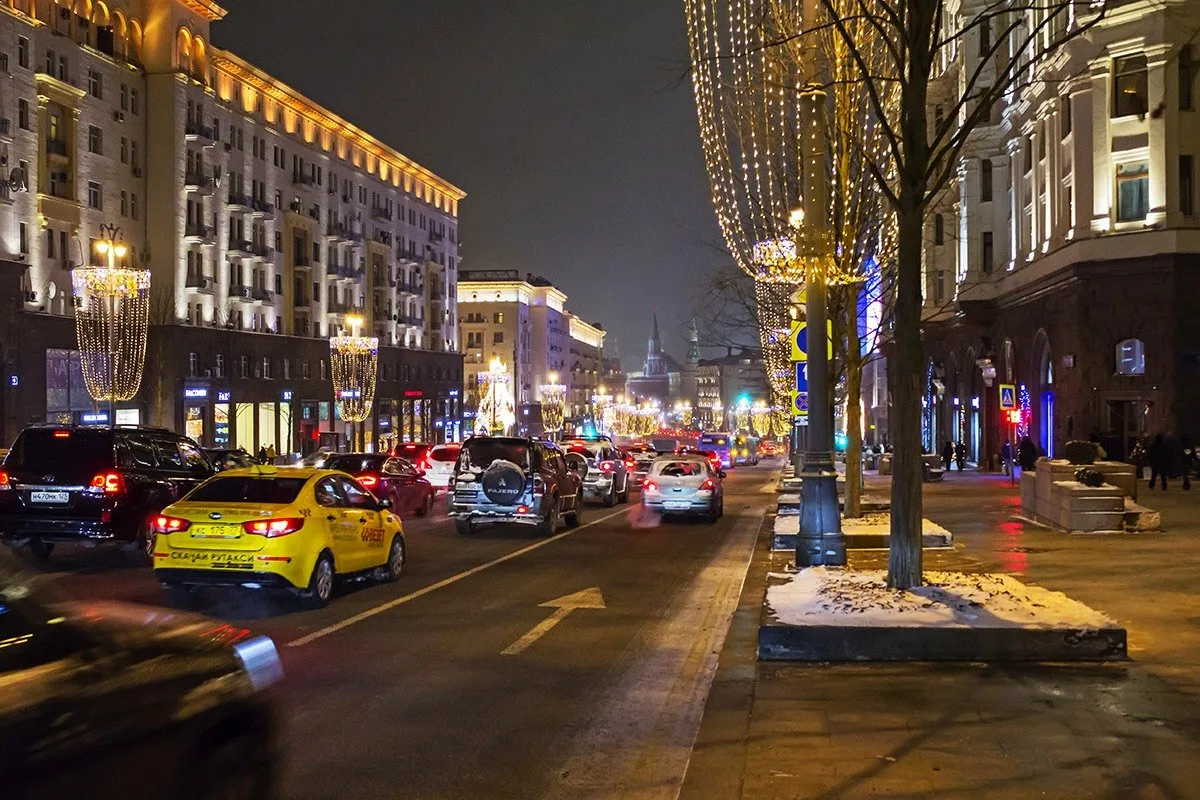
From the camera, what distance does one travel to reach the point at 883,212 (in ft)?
103

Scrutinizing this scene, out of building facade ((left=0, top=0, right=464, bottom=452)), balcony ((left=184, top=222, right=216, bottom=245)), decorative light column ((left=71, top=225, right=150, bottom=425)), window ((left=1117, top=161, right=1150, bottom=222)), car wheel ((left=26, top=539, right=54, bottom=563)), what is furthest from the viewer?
balcony ((left=184, top=222, right=216, bottom=245))

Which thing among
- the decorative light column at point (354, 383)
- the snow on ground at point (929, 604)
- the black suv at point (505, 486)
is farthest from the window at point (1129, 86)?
the decorative light column at point (354, 383)

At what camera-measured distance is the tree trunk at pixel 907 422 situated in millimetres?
12070

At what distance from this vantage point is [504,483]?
23.9 metres

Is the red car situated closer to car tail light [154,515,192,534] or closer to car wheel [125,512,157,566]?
car wheel [125,512,157,566]

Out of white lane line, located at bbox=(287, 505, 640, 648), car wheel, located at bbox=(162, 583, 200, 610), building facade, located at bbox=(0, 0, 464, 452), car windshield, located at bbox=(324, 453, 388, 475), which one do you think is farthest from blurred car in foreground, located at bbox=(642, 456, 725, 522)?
building facade, located at bbox=(0, 0, 464, 452)

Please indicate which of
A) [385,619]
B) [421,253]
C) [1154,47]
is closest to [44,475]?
[385,619]

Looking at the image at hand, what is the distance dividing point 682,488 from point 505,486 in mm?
6341

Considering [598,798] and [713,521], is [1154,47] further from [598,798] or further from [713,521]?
[598,798]

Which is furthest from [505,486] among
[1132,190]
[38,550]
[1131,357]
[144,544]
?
[1132,190]

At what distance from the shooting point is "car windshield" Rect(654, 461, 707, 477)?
29.4 meters

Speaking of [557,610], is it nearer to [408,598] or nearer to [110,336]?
[408,598]

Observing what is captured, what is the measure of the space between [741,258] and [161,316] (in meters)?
45.0

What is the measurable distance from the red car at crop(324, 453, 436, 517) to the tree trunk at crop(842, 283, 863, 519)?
1009 cm
